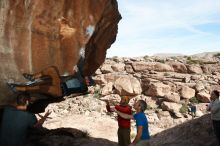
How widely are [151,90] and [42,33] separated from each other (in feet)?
79.0

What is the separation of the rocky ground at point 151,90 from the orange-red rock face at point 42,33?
12.4 metres

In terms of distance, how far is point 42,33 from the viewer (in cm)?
900

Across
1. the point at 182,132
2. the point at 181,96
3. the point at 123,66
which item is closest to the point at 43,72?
the point at 182,132

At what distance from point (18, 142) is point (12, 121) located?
13.2 inches

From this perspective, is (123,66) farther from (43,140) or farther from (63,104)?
(43,140)

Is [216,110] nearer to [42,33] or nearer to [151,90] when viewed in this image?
[42,33]

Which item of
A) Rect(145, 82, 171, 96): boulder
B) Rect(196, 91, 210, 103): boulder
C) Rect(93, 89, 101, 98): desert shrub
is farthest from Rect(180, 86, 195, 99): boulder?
Rect(93, 89, 101, 98): desert shrub

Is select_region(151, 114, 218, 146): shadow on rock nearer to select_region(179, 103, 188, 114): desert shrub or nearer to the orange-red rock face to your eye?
the orange-red rock face

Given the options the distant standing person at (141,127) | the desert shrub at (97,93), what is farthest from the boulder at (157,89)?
the distant standing person at (141,127)

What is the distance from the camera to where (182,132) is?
532 inches

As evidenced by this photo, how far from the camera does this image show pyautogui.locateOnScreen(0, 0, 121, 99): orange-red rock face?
26.2 feet

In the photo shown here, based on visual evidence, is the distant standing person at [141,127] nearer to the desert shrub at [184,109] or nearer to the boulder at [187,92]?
the desert shrub at [184,109]

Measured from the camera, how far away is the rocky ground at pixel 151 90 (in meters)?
27.4

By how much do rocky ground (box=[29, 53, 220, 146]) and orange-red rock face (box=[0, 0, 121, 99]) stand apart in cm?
1239
